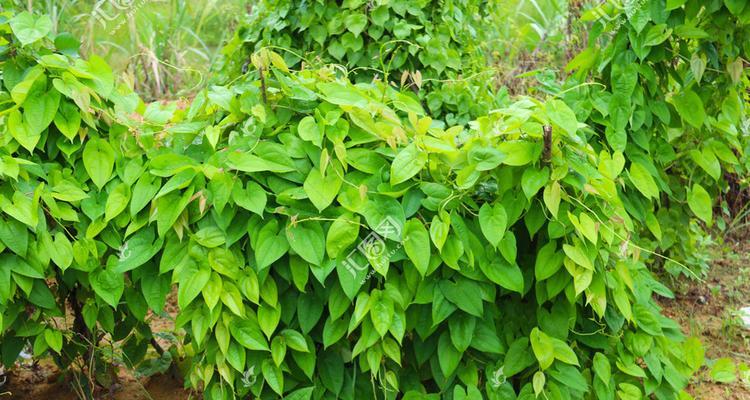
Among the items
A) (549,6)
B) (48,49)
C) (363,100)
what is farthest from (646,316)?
(549,6)

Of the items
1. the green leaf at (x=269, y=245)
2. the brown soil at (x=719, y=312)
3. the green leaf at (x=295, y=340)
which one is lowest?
the brown soil at (x=719, y=312)

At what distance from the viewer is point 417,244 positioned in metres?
1.73

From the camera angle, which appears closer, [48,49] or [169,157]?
[169,157]

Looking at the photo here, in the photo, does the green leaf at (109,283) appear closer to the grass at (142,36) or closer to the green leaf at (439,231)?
the green leaf at (439,231)

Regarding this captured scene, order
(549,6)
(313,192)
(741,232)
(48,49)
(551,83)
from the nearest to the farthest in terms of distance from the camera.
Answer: (313,192), (48,49), (551,83), (741,232), (549,6)

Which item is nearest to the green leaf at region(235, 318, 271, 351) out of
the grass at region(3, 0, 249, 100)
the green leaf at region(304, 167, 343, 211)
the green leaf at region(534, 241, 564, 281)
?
the green leaf at region(304, 167, 343, 211)

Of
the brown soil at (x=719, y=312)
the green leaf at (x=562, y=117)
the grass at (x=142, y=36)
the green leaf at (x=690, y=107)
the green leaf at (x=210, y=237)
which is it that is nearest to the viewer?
the green leaf at (x=562, y=117)

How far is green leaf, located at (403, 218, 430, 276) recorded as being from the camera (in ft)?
5.63

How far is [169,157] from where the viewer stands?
1.87 metres

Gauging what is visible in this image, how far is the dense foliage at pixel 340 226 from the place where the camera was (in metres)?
1.77

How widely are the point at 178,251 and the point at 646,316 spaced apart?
1.24 m

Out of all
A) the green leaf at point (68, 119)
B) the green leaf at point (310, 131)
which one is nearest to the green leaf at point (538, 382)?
the green leaf at point (310, 131)

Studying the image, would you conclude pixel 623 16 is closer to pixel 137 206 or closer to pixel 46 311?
pixel 137 206

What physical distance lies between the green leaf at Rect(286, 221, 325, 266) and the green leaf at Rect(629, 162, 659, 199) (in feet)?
2.74
